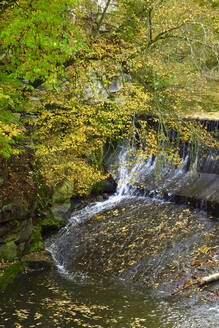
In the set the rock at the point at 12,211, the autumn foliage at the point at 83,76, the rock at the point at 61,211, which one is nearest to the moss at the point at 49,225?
the rock at the point at 61,211

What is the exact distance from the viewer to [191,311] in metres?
6.69

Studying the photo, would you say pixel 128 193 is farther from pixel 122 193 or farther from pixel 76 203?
pixel 76 203

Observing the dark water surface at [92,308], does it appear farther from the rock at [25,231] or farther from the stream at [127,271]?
the rock at [25,231]

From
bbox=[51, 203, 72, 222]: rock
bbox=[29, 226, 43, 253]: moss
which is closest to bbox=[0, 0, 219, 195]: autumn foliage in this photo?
bbox=[51, 203, 72, 222]: rock

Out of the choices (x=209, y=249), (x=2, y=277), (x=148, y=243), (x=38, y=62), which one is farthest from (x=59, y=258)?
(x=38, y=62)

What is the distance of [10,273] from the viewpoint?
9539mm

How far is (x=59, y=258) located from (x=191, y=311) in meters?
5.33

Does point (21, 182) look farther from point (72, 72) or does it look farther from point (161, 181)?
point (161, 181)

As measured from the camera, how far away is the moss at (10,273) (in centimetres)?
892

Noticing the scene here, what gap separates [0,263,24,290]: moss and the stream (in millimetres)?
246

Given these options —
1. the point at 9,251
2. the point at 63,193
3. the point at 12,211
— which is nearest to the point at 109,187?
the point at 63,193

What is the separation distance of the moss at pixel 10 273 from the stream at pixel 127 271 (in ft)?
0.81

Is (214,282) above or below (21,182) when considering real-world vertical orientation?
below

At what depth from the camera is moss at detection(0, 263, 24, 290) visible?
892cm
